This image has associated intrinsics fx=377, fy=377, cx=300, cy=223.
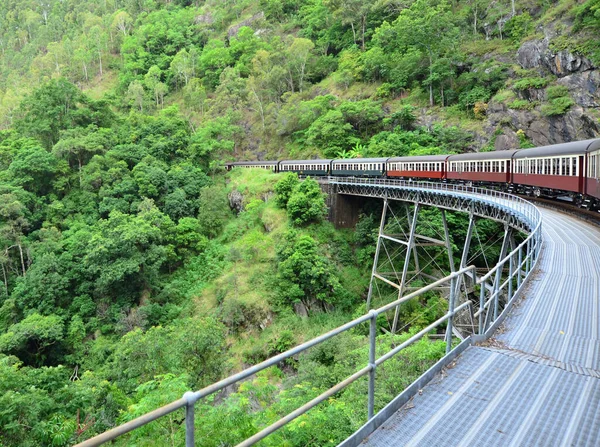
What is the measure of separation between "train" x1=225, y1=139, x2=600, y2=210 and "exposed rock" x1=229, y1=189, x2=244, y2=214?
5.44 meters

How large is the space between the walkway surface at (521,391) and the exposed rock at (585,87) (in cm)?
2549

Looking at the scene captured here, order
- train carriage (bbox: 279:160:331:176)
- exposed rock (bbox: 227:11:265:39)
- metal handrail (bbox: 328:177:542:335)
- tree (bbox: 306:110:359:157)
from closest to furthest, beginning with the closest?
1. metal handrail (bbox: 328:177:542:335)
2. train carriage (bbox: 279:160:331:176)
3. tree (bbox: 306:110:359:157)
4. exposed rock (bbox: 227:11:265:39)

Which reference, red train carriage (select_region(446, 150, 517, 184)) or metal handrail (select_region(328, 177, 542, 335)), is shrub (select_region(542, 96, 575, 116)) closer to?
red train carriage (select_region(446, 150, 517, 184))

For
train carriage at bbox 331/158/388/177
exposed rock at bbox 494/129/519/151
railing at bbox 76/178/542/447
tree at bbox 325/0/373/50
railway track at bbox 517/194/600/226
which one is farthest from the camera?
tree at bbox 325/0/373/50

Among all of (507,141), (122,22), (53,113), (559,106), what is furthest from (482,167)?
(122,22)

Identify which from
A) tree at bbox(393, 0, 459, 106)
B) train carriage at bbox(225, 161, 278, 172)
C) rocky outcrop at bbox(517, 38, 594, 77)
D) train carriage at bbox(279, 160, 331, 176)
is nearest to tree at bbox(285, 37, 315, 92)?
tree at bbox(393, 0, 459, 106)

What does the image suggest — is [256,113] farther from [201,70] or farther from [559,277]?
[559,277]

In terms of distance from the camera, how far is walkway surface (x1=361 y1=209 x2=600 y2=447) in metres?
2.74

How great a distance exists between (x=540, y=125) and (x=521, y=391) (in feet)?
93.7

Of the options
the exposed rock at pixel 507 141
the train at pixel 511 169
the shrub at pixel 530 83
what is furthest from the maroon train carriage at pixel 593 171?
the shrub at pixel 530 83

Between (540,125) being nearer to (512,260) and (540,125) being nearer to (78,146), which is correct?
(512,260)

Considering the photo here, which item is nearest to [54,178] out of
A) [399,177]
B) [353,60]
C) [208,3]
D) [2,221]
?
[2,221]

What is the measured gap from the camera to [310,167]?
102 ft

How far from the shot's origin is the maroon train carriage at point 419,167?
2188 cm
